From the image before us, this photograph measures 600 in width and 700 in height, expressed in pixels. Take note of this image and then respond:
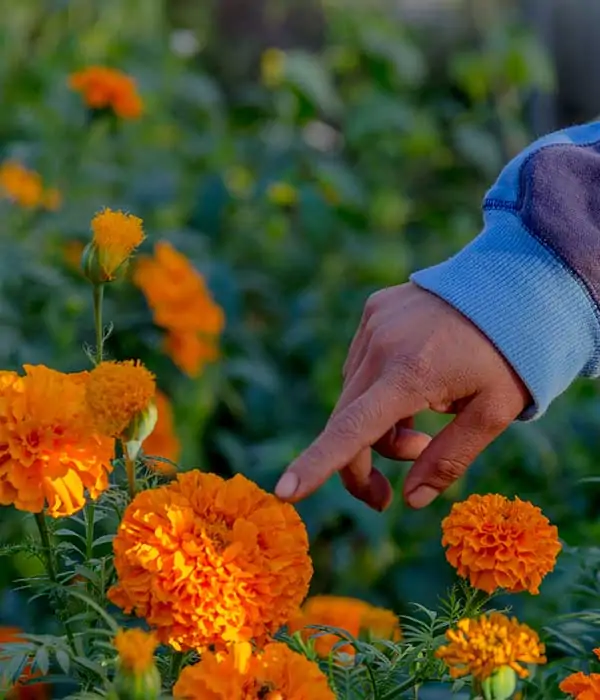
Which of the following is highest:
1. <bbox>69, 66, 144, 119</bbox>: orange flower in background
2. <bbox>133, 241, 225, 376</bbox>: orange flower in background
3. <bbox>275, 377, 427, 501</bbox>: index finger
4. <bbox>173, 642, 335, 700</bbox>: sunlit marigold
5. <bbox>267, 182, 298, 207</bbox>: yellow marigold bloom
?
<bbox>275, 377, 427, 501</bbox>: index finger

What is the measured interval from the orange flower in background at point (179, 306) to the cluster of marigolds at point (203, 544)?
125cm

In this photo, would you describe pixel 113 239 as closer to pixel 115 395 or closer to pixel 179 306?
pixel 115 395

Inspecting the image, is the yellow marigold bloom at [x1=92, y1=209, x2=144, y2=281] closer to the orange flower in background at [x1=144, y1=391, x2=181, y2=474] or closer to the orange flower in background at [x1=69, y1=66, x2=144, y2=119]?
the orange flower in background at [x1=144, y1=391, x2=181, y2=474]

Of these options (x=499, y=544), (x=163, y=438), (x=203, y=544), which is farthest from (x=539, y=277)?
(x=163, y=438)

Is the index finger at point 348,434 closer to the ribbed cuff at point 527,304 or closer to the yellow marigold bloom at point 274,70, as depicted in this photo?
the ribbed cuff at point 527,304

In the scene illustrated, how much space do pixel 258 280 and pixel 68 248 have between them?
496mm

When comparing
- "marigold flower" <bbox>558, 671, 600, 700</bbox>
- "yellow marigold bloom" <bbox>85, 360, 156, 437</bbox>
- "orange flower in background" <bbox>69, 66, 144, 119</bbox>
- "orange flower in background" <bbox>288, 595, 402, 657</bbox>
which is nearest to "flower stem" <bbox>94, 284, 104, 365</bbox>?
"yellow marigold bloom" <bbox>85, 360, 156, 437</bbox>

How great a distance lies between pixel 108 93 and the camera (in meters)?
2.55

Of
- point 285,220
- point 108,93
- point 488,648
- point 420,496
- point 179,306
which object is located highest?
point 488,648

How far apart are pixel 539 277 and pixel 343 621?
37cm

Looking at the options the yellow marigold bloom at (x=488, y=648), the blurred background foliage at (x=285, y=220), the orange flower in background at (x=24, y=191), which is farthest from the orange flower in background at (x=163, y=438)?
the yellow marigold bloom at (x=488, y=648)

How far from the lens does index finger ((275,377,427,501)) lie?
3.01 ft

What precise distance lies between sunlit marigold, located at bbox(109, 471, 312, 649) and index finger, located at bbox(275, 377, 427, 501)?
5cm

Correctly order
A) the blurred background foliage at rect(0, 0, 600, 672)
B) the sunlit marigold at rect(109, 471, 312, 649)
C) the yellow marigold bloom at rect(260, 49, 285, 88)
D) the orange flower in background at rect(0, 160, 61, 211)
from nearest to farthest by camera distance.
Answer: the sunlit marigold at rect(109, 471, 312, 649) < the blurred background foliage at rect(0, 0, 600, 672) < the orange flower in background at rect(0, 160, 61, 211) < the yellow marigold bloom at rect(260, 49, 285, 88)
